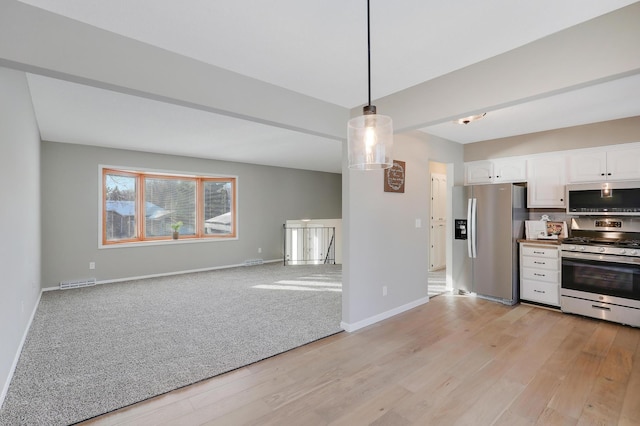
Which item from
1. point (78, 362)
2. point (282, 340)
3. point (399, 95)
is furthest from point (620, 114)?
point (78, 362)

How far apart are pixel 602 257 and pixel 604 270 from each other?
0.15 meters

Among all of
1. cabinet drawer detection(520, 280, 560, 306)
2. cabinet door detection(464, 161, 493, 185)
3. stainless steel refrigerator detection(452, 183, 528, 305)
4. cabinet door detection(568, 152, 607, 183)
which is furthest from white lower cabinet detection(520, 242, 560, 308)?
cabinet door detection(464, 161, 493, 185)

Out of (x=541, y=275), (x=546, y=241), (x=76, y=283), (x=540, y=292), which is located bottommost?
(x=76, y=283)

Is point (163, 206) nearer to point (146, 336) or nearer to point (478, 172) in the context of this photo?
point (146, 336)

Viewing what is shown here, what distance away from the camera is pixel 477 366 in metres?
2.66

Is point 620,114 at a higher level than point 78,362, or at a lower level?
higher

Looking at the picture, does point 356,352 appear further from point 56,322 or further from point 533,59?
point 56,322

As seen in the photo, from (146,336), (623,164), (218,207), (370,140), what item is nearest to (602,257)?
(623,164)

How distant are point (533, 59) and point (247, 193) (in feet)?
20.7

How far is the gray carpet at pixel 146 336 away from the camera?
226cm

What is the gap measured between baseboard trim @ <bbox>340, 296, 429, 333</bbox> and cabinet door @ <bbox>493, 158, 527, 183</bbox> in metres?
2.19

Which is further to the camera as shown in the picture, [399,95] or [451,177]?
[451,177]

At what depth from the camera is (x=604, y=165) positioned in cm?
386

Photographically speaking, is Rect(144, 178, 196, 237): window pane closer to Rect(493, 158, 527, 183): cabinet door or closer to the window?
the window
